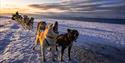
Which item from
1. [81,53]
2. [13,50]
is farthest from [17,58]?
[81,53]

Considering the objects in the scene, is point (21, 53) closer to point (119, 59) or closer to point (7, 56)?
point (7, 56)

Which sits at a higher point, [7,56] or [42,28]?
[42,28]

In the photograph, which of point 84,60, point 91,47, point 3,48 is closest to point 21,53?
point 3,48

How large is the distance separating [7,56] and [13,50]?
173cm

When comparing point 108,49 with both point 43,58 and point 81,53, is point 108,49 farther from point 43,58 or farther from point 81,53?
point 43,58

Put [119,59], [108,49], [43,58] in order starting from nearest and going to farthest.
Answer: [43,58] < [119,59] < [108,49]

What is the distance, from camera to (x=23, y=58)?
40.2ft

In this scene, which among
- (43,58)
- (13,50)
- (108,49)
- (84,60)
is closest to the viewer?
(43,58)

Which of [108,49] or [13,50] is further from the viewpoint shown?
[108,49]

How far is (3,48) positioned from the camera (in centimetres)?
1542

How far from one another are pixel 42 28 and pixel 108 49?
210 inches

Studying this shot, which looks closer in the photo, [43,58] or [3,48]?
[43,58]

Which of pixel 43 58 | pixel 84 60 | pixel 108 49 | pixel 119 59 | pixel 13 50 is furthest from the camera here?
pixel 108 49

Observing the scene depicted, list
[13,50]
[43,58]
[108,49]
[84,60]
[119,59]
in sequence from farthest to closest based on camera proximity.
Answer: [108,49]
[13,50]
[119,59]
[84,60]
[43,58]
